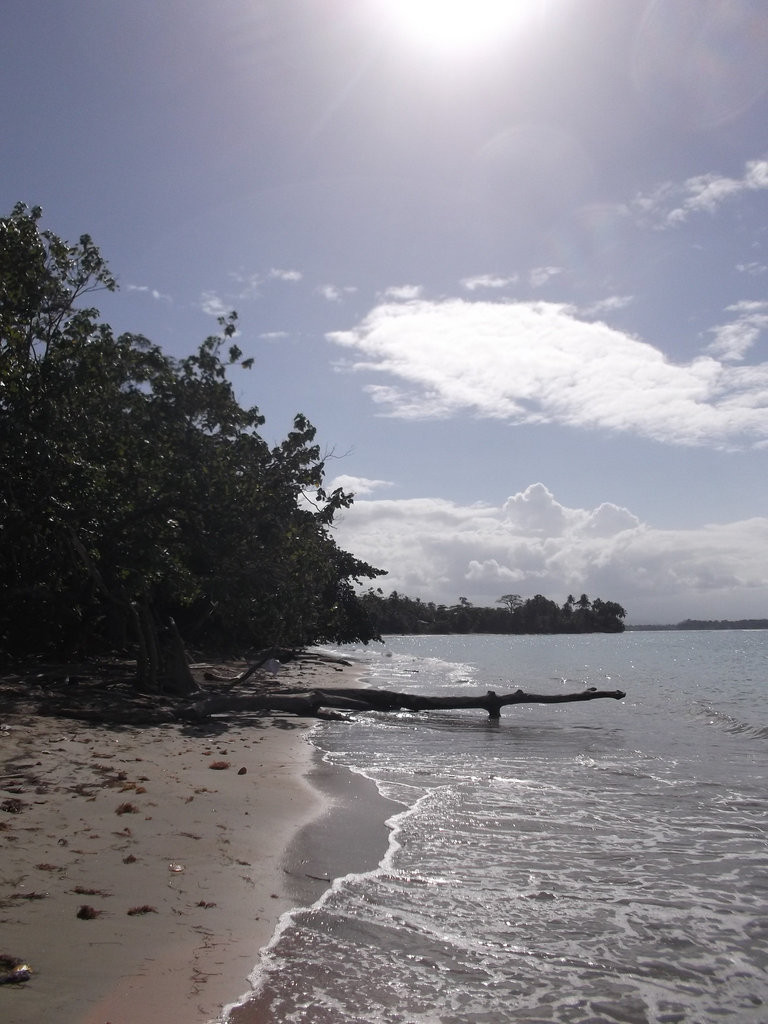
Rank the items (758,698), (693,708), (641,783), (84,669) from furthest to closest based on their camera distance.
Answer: (758,698)
(693,708)
(84,669)
(641,783)

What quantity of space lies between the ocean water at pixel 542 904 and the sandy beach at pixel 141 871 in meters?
0.41

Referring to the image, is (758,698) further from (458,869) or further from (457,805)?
(458,869)

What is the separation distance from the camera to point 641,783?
1128 cm

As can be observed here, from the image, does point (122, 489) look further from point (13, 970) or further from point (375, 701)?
point (13, 970)

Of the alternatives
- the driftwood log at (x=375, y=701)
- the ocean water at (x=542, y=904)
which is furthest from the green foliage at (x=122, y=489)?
the ocean water at (x=542, y=904)

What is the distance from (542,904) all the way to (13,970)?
3765mm

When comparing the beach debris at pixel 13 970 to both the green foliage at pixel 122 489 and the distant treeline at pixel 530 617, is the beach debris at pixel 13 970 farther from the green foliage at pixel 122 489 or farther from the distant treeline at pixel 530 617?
the distant treeline at pixel 530 617

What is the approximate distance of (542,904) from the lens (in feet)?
19.8

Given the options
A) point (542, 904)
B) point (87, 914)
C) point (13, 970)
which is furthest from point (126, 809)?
point (542, 904)

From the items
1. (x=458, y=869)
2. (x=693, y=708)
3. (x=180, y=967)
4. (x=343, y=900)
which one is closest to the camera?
(x=180, y=967)

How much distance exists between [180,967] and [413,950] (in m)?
1.48

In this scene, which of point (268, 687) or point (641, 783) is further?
point (268, 687)

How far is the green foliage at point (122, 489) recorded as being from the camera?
1356 centimetres

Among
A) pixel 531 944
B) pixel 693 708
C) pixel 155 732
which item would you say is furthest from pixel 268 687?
pixel 531 944
